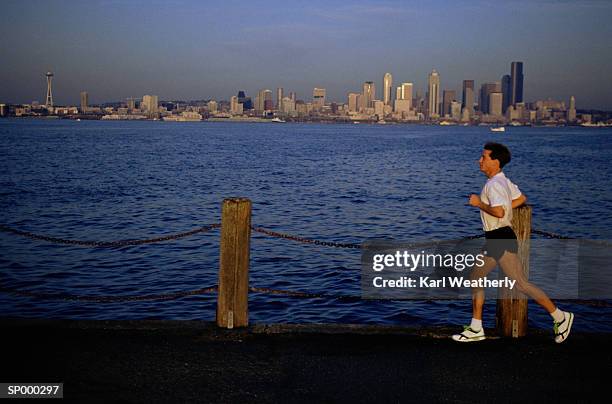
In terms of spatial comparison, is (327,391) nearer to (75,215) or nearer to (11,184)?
(75,215)

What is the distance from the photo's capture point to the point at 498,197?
21.4 feet

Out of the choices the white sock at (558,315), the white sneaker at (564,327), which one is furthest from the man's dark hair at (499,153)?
the white sneaker at (564,327)

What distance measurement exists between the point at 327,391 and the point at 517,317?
2.67 metres

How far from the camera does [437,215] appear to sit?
3120cm

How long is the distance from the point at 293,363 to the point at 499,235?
2.48 m

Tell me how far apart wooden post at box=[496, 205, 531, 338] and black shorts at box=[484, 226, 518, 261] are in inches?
14.2

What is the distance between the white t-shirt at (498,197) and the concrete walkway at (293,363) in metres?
1.33

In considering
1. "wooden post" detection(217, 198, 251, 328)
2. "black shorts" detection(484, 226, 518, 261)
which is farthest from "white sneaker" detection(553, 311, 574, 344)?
"wooden post" detection(217, 198, 251, 328)

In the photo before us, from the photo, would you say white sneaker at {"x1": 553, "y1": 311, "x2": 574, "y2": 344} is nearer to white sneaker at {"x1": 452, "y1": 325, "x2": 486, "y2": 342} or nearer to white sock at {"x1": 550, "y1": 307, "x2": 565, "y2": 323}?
white sock at {"x1": 550, "y1": 307, "x2": 565, "y2": 323}

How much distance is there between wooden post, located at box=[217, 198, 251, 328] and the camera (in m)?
7.24

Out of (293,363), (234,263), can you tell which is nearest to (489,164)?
(293,363)

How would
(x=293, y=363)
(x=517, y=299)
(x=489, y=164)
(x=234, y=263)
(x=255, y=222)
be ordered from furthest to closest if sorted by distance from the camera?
(x=255, y=222) → (x=234, y=263) → (x=517, y=299) → (x=489, y=164) → (x=293, y=363)

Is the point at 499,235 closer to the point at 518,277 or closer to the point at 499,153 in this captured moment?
the point at 518,277

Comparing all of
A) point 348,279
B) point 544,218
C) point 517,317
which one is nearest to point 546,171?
point 544,218
